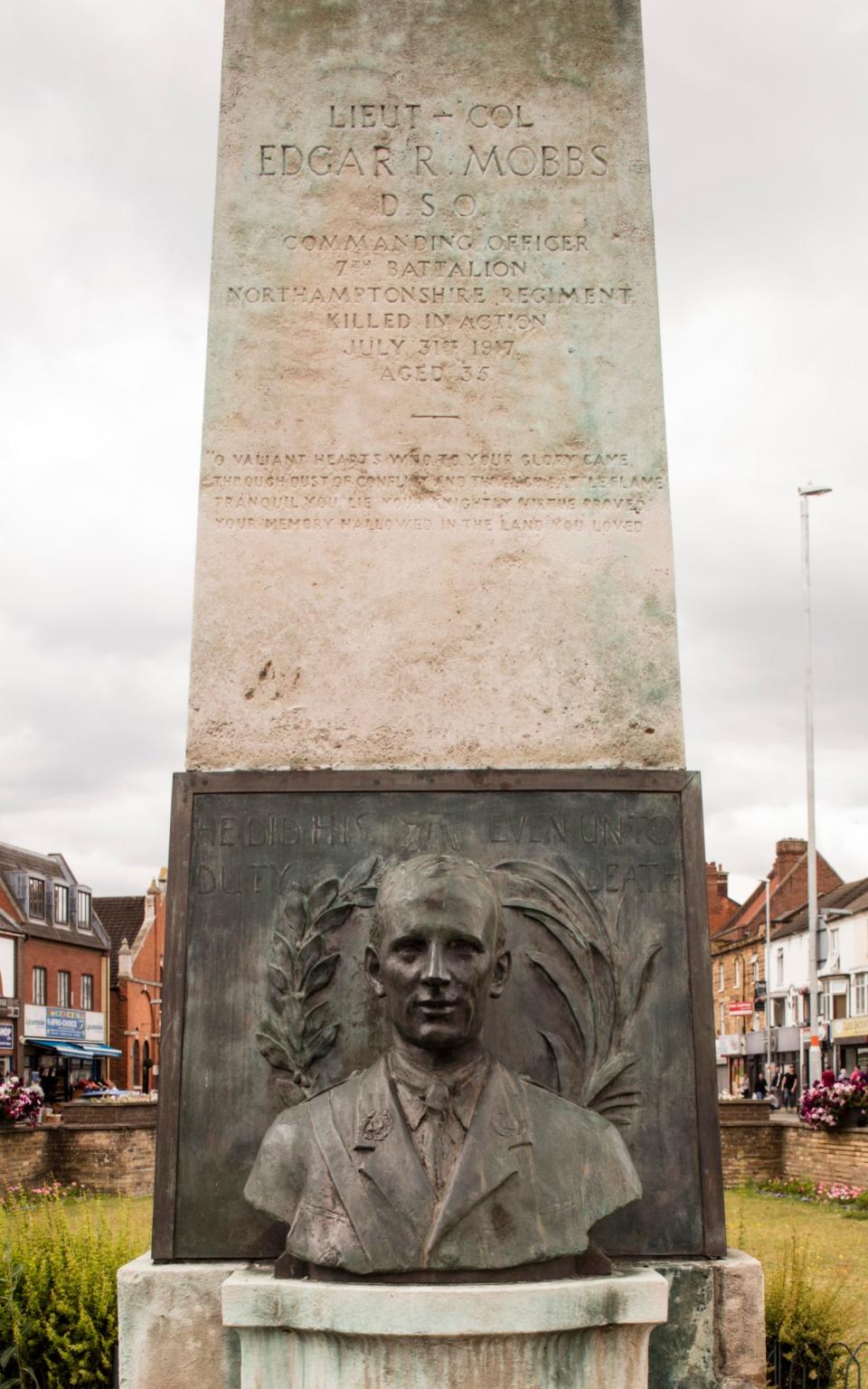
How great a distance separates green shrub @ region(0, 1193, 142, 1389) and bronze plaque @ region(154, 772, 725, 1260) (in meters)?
3.31

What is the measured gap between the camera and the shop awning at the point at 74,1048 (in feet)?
179

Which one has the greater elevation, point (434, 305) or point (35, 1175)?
point (434, 305)

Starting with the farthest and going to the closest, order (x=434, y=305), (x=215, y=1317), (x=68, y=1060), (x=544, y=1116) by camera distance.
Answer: (x=68, y=1060), (x=434, y=305), (x=215, y=1317), (x=544, y=1116)

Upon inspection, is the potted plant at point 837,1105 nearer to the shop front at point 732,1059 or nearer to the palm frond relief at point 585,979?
the palm frond relief at point 585,979

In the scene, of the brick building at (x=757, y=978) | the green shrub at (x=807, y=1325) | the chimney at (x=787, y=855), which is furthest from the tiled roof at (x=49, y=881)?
the green shrub at (x=807, y=1325)

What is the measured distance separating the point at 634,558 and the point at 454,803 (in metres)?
1.25

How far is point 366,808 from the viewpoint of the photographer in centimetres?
561

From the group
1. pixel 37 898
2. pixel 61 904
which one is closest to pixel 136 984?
pixel 61 904

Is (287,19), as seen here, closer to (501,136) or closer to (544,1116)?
(501,136)

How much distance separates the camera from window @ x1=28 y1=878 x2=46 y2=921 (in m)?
56.2

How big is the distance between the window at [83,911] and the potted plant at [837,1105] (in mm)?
45306

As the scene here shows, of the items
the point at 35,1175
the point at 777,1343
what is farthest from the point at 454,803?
the point at 35,1175

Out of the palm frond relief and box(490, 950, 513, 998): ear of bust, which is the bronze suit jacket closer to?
box(490, 950, 513, 998): ear of bust

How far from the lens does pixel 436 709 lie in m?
5.81
